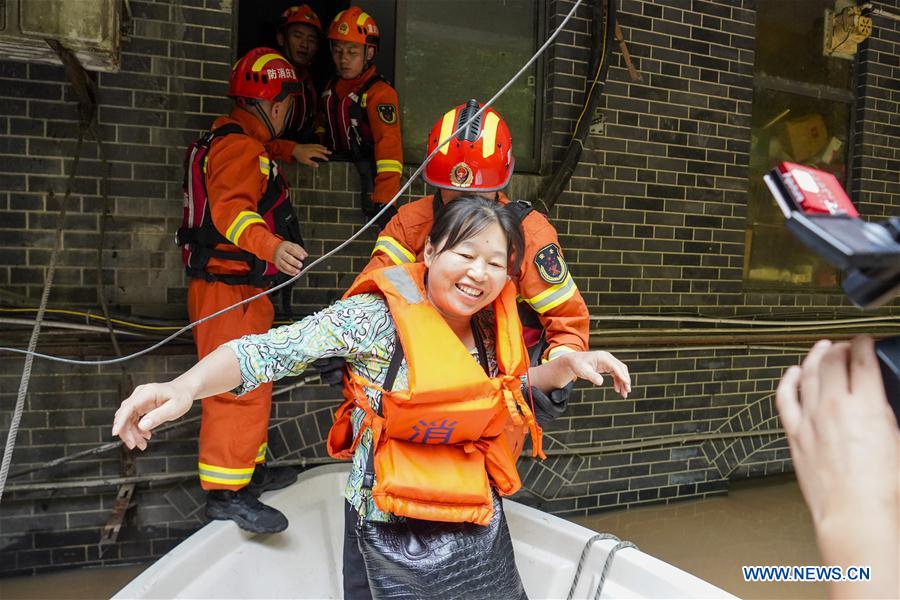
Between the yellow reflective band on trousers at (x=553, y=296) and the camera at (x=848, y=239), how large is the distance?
1637 millimetres

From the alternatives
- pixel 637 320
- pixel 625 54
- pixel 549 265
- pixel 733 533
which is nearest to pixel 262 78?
pixel 549 265

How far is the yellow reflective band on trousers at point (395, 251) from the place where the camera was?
7.88ft

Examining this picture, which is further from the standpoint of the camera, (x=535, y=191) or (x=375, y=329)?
(x=535, y=191)

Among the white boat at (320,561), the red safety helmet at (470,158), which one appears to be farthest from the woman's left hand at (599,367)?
the white boat at (320,561)

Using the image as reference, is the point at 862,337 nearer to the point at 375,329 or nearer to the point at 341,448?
the point at 375,329

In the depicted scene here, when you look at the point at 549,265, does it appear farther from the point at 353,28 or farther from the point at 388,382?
the point at 353,28

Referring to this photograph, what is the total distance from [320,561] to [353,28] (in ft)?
Result: 9.31

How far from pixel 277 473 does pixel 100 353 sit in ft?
3.77

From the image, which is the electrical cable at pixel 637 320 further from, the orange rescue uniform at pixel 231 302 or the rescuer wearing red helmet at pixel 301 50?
the rescuer wearing red helmet at pixel 301 50

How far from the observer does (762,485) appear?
516cm

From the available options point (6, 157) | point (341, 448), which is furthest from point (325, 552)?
point (6, 157)

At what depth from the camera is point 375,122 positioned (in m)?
3.77

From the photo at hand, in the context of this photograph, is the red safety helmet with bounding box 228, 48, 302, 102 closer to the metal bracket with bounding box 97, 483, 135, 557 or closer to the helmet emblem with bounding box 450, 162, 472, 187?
the helmet emblem with bounding box 450, 162, 472, 187

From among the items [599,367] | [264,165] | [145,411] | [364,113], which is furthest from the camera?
[364,113]
